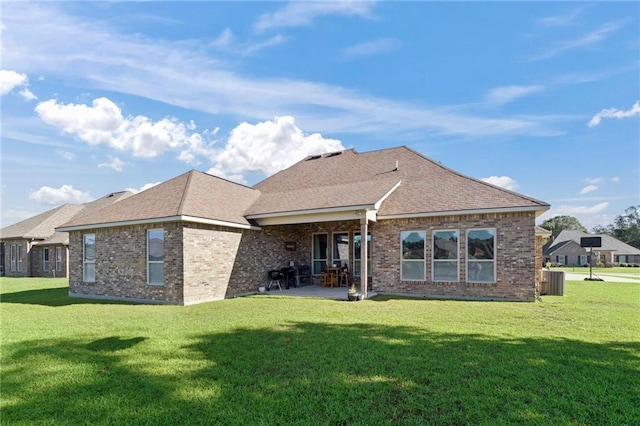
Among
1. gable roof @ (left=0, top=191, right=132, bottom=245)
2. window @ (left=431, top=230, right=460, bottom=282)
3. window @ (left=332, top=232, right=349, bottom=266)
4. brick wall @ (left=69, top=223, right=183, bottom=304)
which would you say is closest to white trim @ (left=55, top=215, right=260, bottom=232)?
brick wall @ (left=69, top=223, right=183, bottom=304)

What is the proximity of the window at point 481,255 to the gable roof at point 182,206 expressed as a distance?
8383mm

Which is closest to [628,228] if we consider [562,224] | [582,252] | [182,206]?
[562,224]

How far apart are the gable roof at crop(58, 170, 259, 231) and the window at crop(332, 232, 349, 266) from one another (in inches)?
177

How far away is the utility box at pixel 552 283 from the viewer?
12.9m

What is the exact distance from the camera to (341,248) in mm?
16062

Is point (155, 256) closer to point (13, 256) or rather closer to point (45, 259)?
point (45, 259)

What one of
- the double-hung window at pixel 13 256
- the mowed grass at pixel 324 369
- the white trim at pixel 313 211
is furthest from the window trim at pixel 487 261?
the double-hung window at pixel 13 256

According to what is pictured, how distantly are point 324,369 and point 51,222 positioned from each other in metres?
32.4

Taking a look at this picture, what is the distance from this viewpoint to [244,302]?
1110cm

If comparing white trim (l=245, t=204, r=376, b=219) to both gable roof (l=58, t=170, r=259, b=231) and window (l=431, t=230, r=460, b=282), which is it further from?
window (l=431, t=230, r=460, b=282)

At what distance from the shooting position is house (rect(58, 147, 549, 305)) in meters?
11.2

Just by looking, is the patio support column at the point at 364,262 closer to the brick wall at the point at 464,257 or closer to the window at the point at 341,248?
the brick wall at the point at 464,257

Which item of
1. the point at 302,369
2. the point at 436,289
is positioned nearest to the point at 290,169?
the point at 436,289

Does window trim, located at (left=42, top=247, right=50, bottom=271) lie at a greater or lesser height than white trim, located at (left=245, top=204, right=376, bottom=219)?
lesser
